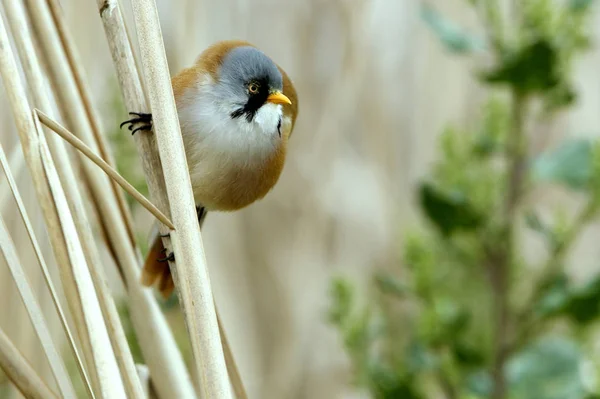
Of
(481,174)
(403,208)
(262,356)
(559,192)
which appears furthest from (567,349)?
(559,192)

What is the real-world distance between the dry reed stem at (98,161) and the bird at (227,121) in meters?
0.23

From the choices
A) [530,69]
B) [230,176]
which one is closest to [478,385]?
[530,69]

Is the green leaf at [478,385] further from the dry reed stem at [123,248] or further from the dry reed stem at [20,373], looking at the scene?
the dry reed stem at [20,373]

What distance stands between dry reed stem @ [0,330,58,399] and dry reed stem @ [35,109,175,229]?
0.47 feet

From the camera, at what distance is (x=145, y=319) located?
0.74 meters

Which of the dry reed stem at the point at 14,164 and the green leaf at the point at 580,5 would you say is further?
the green leaf at the point at 580,5

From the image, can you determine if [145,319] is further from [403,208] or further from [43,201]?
[403,208]

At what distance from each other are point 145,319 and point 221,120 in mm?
224

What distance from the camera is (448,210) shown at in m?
1.16

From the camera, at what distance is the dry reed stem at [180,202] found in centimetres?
57

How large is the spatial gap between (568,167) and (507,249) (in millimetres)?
148

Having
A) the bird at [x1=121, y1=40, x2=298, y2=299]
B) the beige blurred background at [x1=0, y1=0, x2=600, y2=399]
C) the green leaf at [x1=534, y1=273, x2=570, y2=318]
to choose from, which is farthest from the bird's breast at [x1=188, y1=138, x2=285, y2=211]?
the beige blurred background at [x1=0, y1=0, x2=600, y2=399]

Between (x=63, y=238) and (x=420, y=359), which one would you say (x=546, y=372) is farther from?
(x=63, y=238)

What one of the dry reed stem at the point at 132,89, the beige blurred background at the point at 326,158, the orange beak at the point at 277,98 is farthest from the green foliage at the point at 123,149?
the dry reed stem at the point at 132,89
